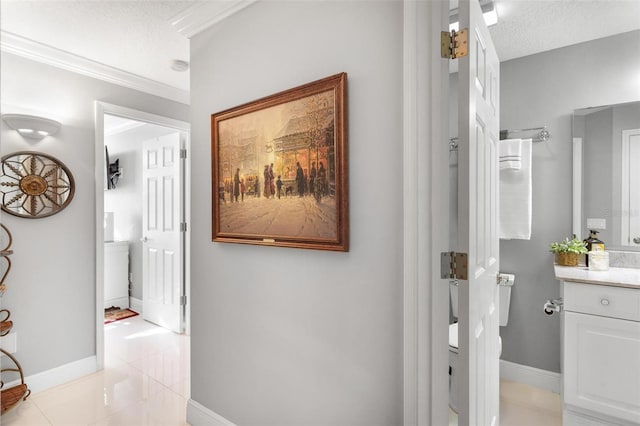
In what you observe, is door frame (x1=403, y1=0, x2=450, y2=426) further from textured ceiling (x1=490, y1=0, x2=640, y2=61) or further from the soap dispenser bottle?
the soap dispenser bottle

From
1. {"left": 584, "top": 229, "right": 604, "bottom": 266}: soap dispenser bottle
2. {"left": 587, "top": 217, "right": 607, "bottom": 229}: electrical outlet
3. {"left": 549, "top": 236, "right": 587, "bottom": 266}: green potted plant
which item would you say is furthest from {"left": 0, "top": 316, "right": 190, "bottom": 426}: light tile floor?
{"left": 587, "top": 217, "right": 607, "bottom": 229}: electrical outlet

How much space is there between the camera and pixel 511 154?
2.31m

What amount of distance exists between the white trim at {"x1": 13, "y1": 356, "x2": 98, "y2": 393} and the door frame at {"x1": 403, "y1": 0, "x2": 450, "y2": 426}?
2748mm

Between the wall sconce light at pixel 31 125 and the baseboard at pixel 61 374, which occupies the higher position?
the wall sconce light at pixel 31 125

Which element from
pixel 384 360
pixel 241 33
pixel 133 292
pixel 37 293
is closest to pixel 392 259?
pixel 384 360

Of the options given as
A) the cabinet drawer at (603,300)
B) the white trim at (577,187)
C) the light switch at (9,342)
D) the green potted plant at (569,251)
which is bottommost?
the light switch at (9,342)

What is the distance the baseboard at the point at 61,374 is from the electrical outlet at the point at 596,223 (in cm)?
386

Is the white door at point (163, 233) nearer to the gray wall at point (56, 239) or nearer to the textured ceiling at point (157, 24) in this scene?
the gray wall at point (56, 239)

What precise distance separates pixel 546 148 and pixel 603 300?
1.08 meters

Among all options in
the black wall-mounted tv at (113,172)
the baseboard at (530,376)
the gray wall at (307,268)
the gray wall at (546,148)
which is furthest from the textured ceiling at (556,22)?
the black wall-mounted tv at (113,172)

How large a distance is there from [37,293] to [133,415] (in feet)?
3.93

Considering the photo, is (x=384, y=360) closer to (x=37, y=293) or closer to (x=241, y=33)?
(x=241, y=33)

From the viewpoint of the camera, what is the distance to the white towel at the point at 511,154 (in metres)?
2.30

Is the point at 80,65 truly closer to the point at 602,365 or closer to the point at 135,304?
the point at 135,304
